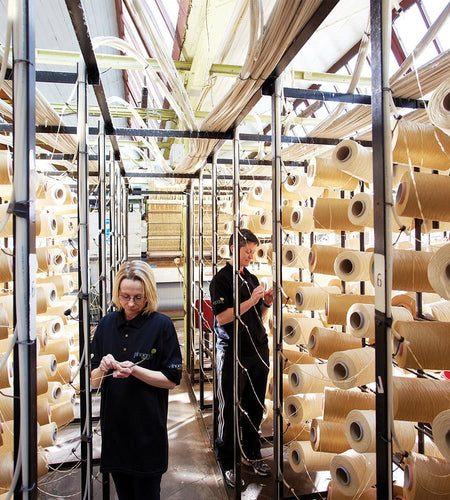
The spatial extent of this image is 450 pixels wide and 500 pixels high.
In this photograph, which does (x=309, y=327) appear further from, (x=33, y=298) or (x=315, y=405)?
(x=33, y=298)

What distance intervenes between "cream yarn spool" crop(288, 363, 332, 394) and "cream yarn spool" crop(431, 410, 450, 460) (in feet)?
3.47

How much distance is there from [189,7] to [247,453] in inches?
124

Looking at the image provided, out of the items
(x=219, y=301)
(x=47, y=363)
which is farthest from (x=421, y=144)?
(x=47, y=363)

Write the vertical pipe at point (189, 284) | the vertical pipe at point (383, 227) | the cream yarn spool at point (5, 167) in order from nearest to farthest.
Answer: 1. the vertical pipe at point (383, 227)
2. the cream yarn spool at point (5, 167)
3. the vertical pipe at point (189, 284)

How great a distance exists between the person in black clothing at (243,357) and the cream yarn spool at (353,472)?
0.92m

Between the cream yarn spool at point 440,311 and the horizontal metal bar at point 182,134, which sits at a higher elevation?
the horizontal metal bar at point 182,134

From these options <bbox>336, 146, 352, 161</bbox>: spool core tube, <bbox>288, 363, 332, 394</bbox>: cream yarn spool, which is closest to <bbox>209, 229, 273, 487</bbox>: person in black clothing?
<bbox>288, 363, 332, 394</bbox>: cream yarn spool

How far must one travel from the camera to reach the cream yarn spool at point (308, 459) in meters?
2.19

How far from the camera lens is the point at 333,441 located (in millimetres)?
2023

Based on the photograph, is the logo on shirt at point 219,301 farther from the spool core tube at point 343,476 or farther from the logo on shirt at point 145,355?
the spool core tube at point 343,476

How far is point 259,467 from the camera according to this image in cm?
291

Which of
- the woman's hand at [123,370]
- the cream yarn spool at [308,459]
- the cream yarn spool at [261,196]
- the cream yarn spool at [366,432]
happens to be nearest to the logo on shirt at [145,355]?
the woman's hand at [123,370]

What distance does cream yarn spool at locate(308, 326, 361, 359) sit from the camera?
2.05 meters

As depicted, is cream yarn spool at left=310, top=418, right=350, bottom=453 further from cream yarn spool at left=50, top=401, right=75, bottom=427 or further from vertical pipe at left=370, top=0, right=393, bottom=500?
cream yarn spool at left=50, top=401, right=75, bottom=427
